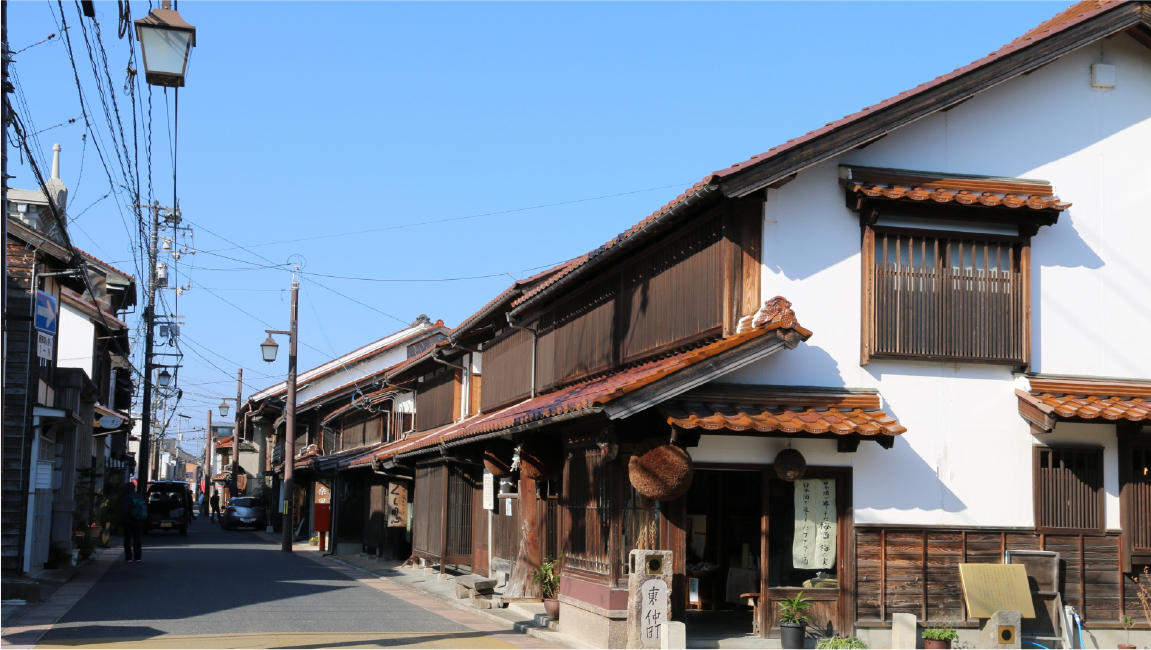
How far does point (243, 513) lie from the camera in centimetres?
5009

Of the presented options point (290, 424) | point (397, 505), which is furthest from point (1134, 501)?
point (290, 424)

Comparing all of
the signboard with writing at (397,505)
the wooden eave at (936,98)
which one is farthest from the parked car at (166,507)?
the wooden eave at (936,98)

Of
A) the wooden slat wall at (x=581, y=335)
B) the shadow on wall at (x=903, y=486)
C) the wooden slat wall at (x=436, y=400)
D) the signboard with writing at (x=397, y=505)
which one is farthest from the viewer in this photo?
the signboard with writing at (x=397, y=505)

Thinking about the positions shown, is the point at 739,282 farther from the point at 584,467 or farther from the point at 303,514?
the point at 303,514

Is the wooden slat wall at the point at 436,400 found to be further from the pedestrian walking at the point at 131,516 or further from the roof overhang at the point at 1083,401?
the roof overhang at the point at 1083,401

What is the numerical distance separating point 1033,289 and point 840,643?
16.5ft

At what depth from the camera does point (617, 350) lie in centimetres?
1622

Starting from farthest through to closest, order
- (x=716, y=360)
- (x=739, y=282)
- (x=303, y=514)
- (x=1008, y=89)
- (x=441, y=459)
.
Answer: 1. (x=303, y=514)
2. (x=441, y=459)
3. (x=1008, y=89)
4. (x=739, y=282)
5. (x=716, y=360)

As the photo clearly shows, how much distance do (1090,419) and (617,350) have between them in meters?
6.74

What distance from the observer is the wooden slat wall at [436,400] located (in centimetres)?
2709

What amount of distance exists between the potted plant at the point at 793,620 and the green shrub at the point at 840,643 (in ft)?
0.77

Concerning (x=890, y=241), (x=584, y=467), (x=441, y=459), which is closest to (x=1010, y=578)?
(x=890, y=241)

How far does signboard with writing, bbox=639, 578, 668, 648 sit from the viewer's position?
452 inches

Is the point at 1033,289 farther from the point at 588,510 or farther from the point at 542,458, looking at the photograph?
the point at 542,458
